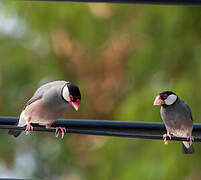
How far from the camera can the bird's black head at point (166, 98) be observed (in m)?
4.58


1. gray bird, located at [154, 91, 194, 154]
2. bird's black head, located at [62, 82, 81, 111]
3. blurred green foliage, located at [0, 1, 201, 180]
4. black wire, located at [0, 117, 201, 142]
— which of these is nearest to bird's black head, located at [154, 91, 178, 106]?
gray bird, located at [154, 91, 194, 154]

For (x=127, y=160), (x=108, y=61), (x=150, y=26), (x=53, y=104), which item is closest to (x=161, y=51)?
(x=150, y=26)

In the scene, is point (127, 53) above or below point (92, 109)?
above

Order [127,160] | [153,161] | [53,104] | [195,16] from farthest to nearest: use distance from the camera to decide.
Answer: [195,16] < [127,160] < [153,161] < [53,104]

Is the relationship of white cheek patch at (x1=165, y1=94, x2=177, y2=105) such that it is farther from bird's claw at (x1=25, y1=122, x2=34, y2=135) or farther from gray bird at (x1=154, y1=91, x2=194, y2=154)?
bird's claw at (x1=25, y1=122, x2=34, y2=135)

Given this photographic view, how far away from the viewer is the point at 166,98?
4.64 m

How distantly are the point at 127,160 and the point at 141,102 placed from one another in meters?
→ 0.71

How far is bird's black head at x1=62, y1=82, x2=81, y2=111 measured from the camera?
4141 millimetres

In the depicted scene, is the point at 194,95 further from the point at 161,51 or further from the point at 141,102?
the point at 161,51

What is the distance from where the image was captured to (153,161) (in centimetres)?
630

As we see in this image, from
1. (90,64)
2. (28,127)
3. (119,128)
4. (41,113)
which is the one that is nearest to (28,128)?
(28,127)

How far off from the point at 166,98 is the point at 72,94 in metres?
0.86

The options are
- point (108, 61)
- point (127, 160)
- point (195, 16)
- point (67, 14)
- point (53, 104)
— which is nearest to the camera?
point (53, 104)

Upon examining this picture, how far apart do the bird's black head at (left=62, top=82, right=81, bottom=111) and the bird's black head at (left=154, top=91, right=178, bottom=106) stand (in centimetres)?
71
